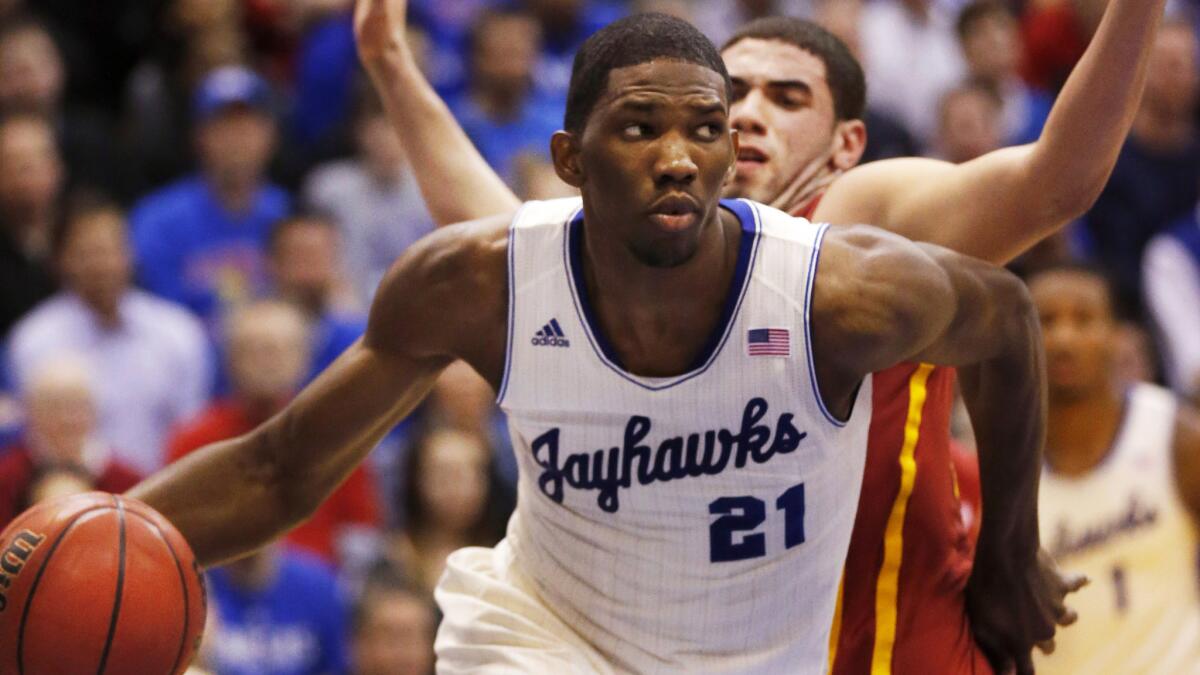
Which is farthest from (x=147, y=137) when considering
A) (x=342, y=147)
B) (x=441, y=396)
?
(x=441, y=396)

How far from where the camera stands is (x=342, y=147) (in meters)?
9.33

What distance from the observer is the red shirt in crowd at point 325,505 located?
24.3ft

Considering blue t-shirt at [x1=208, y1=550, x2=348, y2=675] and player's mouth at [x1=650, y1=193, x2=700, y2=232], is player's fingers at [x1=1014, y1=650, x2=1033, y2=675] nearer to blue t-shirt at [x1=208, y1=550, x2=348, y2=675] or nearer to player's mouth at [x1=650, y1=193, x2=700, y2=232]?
player's mouth at [x1=650, y1=193, x2=700, y2=232]

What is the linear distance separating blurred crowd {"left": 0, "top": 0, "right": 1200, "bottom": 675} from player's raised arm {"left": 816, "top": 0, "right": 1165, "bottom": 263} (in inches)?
120

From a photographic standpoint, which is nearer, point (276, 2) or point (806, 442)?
point (806, 442)

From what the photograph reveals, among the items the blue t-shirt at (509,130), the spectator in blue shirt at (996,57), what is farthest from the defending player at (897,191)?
the spectator in blue shirt at (996,57)

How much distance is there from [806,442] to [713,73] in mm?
715

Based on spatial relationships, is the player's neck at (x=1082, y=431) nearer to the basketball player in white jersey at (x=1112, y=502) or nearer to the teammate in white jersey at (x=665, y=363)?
the basketball player in white jersey at (x=1112, y=502)

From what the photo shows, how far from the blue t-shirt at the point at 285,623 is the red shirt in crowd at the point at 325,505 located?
40cm

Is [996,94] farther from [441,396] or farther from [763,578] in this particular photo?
[763,578]

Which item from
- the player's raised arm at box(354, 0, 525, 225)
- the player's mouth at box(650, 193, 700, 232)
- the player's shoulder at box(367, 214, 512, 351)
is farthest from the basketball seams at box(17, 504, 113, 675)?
the player's raised arm at box(354, 0, 525, 225)

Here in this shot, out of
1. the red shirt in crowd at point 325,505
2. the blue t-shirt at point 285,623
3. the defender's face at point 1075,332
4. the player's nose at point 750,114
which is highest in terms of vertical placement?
the player's nose at point 750,114

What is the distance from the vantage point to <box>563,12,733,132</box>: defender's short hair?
139 inches

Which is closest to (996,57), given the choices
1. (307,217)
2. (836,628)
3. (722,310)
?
(307,217)
